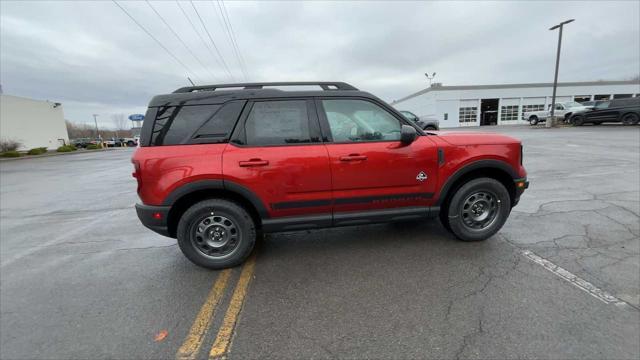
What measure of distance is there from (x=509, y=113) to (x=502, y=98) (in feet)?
8.73

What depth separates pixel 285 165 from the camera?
10.2 ft

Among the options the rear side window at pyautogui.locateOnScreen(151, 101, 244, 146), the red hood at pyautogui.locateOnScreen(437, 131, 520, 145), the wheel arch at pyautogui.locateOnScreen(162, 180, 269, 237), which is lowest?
the wheel arch at pyautogui.locateOnScreen(162, 180, 269, 237)

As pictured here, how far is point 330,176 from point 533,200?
4.30 m

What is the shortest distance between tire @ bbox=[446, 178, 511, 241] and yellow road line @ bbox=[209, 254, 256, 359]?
249cm

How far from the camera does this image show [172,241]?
4.23 meters

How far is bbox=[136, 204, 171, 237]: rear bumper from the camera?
10.2 ft

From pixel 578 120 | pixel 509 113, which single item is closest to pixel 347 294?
pixel 578 120

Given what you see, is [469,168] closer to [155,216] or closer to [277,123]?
[277,123]

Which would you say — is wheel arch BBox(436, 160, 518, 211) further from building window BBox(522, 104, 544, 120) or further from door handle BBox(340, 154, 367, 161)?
building window BBox(522, 104, 544, 120)

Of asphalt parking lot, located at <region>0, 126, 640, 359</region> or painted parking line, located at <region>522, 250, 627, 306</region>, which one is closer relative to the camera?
asphalt parking lot, located at <region>0, 126, 640, 359</region>

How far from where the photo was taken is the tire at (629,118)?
64.4ft

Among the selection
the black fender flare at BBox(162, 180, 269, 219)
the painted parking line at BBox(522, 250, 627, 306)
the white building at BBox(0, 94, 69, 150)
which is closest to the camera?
the painted parking line at BBox(522, 250, 627, 306)

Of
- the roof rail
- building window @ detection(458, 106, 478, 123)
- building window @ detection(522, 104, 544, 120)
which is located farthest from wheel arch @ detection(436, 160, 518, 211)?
building window @ detection(522, 104, 544, 120)

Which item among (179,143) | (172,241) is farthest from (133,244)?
(179,143)
